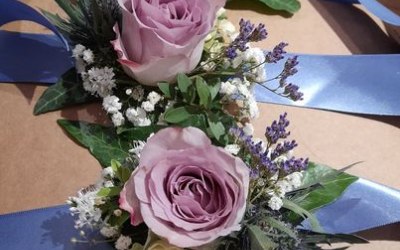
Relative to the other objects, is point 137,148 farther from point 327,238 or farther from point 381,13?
point 381,13

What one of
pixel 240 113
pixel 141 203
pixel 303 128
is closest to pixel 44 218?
pixel 141 203

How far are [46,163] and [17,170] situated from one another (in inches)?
1.6

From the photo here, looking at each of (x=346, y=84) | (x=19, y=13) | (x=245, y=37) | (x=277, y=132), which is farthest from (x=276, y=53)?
(x=19, y=13)

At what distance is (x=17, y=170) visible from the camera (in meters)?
0.74

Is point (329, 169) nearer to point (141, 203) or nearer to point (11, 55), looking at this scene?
point (141, 203)

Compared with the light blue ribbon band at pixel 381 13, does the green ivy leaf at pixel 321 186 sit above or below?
below

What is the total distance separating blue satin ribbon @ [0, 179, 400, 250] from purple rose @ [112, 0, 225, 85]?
0.23m

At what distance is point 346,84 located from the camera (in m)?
0.90

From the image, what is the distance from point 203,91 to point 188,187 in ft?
0.63

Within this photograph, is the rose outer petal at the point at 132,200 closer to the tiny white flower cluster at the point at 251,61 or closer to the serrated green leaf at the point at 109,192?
the serrated green leaf at the point at 109,192

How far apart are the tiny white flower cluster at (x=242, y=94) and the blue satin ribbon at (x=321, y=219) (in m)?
0.18

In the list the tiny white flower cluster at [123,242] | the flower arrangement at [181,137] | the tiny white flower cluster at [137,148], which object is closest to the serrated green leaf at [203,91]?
the flower arrangement at [181,137]

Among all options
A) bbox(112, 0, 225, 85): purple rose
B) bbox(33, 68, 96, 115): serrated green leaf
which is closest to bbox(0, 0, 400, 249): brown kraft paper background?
bbox(33, 68, 96, 115): serrated green leaf

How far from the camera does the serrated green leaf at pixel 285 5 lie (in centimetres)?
98
